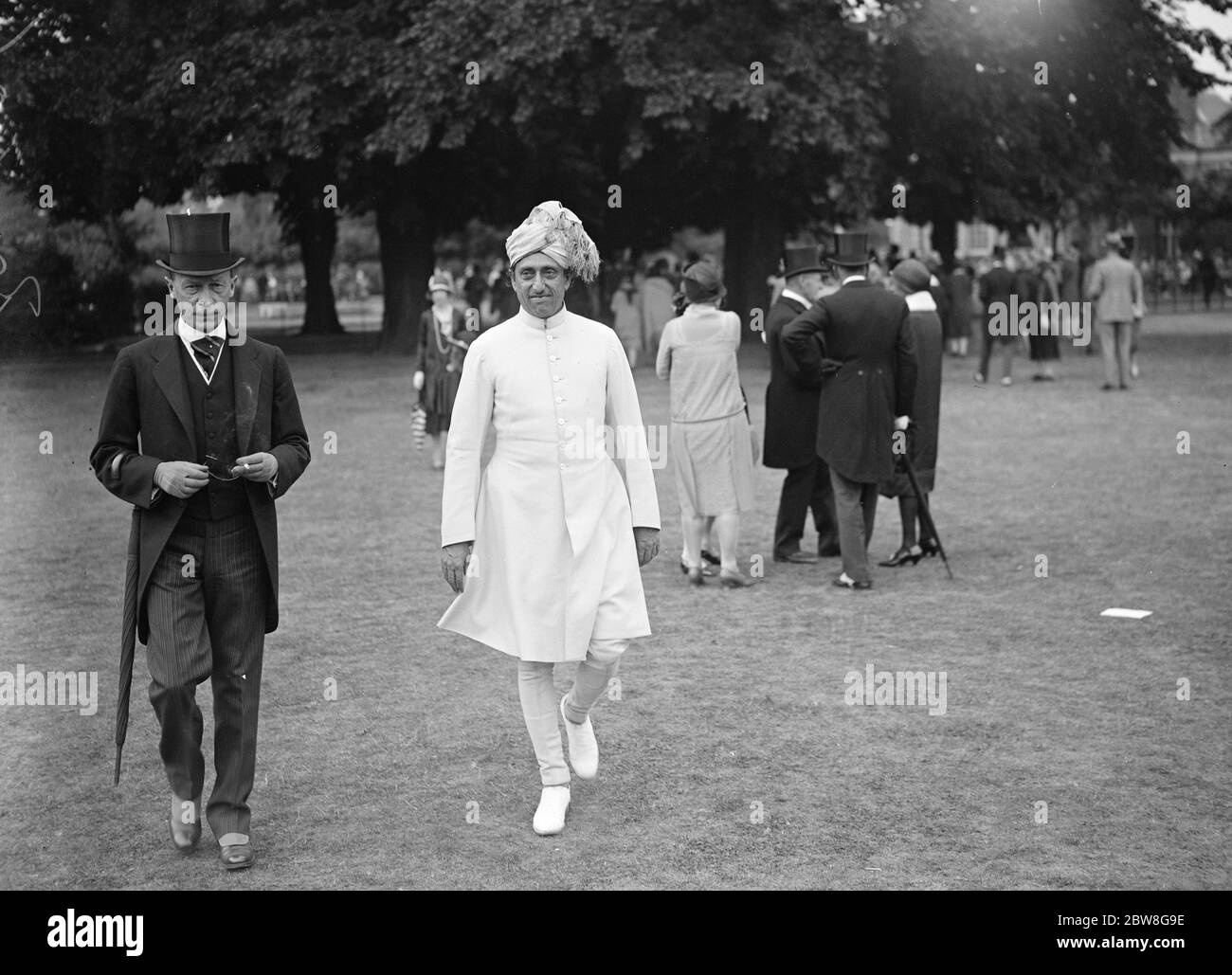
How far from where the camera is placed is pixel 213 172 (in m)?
29.7

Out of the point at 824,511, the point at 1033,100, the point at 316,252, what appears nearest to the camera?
the point at 824,511

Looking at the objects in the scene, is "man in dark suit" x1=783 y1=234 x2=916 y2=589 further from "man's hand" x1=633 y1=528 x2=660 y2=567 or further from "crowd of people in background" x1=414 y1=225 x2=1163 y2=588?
"man's hand" x1=633 y1=528 x2=660 y2=567

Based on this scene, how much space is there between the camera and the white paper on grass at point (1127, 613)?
9.09m

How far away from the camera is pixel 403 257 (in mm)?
34062

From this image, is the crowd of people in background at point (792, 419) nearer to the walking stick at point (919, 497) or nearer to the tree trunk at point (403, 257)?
the walking stick at point (919, 497)

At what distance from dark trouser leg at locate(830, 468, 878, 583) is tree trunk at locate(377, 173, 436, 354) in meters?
23.9

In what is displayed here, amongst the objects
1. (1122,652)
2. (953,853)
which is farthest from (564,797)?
(1122,652)

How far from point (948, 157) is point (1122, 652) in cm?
2797

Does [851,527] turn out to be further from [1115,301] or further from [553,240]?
[1115,301]

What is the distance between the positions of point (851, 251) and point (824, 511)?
2019 millimetres

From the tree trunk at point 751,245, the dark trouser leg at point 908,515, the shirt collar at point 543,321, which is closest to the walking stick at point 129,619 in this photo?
the shirt collar at point 543,321

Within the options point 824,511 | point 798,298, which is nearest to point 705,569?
point 824,511

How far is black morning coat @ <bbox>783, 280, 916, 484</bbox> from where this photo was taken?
993 cm
